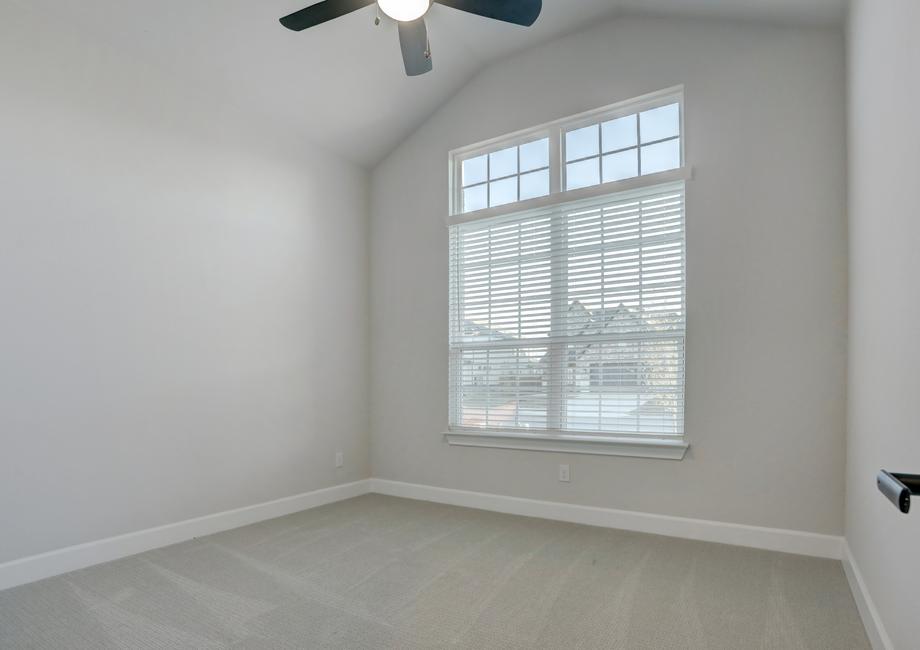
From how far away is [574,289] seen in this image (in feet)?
12.5

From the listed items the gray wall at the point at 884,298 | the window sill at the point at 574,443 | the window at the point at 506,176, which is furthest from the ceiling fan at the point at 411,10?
the window sill at the point at 574,443

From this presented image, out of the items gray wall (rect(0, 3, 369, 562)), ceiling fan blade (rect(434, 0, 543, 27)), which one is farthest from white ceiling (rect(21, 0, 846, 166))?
ceiling fan blade (rect(434, 0, 543, 27))

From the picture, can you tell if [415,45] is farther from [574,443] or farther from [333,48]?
[574,443]

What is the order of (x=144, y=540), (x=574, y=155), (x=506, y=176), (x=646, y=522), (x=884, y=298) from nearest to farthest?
1. (x=884, y=298)
2. (x=144, y=540)
3. (x=646, y=522)
4. (x=574, y=155)
5. (x=506, y=176)

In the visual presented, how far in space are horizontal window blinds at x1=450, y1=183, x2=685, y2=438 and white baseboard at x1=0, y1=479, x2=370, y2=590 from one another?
1357 millimetres

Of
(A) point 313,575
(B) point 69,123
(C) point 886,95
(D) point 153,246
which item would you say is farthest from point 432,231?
(C) point 886,95

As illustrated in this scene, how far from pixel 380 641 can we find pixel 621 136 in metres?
3.28

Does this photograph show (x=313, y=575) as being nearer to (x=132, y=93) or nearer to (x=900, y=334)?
(x=900, y=334)

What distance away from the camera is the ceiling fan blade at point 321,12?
7.81 ft

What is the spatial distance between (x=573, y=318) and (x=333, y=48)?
2.42m

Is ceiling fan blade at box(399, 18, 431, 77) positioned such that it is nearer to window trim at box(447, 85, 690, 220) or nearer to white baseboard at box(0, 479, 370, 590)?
window trim at box(447, 85, 690, 220)

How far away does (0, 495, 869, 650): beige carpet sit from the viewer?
2107mm

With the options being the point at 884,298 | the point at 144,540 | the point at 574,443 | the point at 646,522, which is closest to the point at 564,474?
the point at 574,443

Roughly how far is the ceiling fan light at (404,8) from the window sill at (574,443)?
8.81ft
